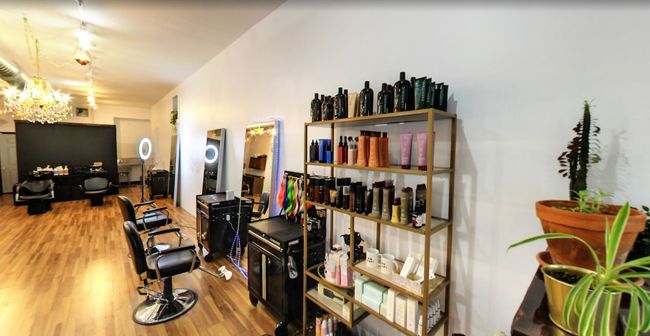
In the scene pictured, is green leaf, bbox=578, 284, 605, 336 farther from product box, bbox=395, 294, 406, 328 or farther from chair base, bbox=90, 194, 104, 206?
chair base, bbox=90, 194, 104, 206

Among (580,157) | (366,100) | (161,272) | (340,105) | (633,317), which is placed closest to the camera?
(633,317)

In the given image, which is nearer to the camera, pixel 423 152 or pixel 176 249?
pixel 423 152

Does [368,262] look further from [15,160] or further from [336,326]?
[15,160]

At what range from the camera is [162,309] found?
8.27 ft

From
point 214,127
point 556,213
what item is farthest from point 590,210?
point 214,127

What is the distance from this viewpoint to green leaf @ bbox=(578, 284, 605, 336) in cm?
63

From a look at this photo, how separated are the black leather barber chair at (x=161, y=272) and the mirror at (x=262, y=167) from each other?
3.07ft

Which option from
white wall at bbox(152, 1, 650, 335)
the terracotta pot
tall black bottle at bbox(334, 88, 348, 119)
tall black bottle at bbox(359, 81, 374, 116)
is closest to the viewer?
the terracotta pot

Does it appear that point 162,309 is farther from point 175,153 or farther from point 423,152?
point 175,153

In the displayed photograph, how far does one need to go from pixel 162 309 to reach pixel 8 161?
1010 centimetres

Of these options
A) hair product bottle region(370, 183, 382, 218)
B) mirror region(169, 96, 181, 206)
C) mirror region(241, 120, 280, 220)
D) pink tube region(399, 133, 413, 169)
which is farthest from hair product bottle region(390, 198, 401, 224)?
mirror region(169, 96, 181, 206)

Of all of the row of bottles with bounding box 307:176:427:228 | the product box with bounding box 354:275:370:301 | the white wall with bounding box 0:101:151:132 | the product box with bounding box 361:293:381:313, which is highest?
the white wall with bounding box 0:101:151:132

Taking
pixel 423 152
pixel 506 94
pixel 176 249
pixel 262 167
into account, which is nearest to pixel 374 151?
pixel 423 152

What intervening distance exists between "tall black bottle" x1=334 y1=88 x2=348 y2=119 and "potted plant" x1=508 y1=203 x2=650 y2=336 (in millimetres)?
1339
